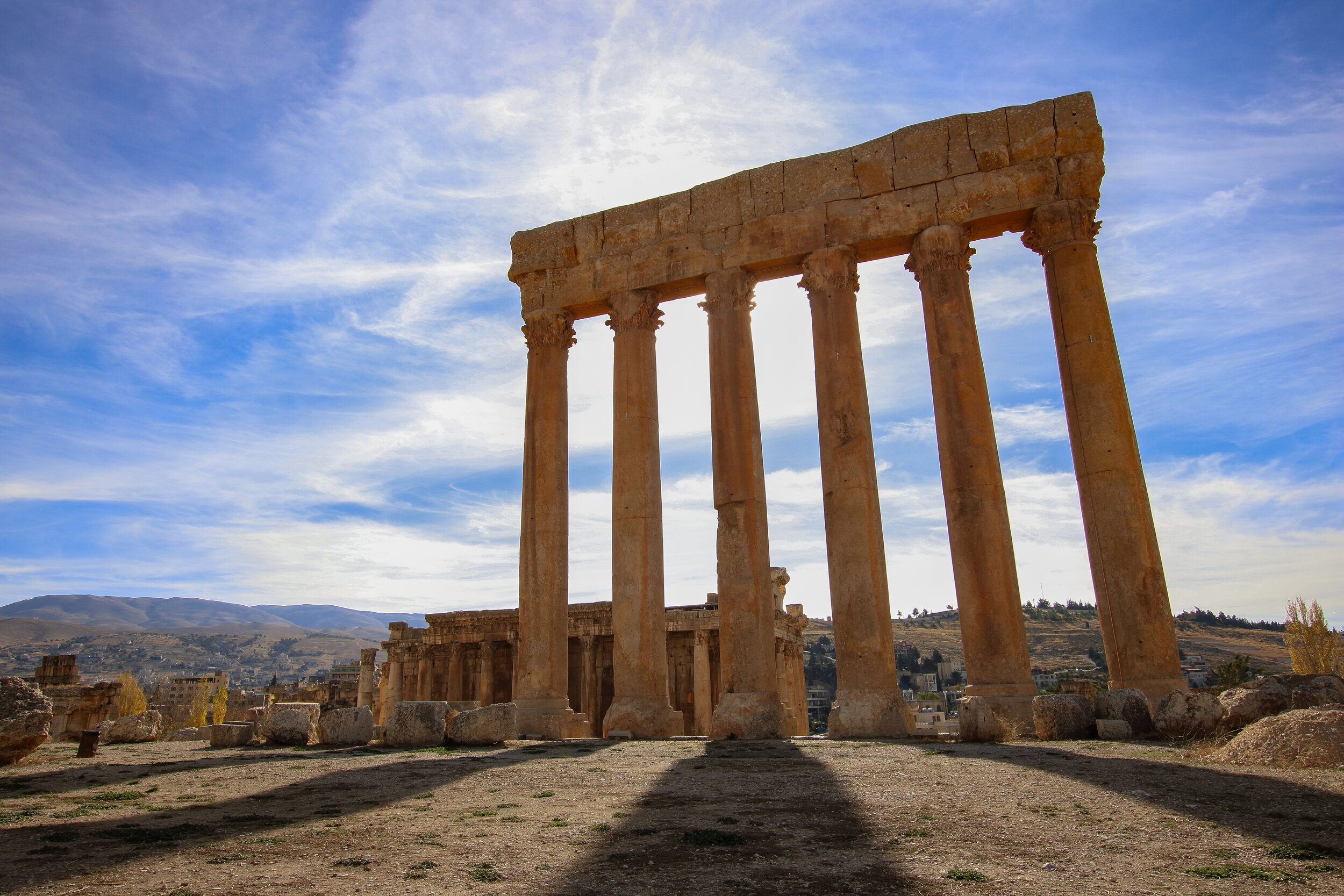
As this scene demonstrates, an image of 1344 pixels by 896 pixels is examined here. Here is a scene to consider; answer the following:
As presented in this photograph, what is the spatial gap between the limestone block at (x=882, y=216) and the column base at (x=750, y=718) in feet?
32.3

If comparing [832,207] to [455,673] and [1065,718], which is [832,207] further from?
[455,673]

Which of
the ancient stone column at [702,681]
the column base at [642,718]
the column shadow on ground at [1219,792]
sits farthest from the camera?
the ancient stone column at [702,681]

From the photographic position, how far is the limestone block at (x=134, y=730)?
19.5m

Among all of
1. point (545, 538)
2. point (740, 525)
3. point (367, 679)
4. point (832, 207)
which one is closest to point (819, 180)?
point (832, 207)

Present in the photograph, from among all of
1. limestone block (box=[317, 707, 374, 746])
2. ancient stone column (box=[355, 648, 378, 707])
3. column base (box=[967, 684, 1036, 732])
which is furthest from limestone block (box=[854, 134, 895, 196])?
ancient stone column (box=[355, 648, 378, 707])

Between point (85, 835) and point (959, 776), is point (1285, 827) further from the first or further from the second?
point (85, 835)

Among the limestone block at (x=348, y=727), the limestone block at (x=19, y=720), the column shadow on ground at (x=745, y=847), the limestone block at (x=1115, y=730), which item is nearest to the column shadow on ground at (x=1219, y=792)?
the limestone block at (x=1115, y=730)

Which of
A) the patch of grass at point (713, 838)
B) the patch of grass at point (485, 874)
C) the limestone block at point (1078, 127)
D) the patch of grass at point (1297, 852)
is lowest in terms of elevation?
the patch of grass at point (1297, 852)

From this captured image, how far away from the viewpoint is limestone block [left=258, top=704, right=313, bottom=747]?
1579 centimetres

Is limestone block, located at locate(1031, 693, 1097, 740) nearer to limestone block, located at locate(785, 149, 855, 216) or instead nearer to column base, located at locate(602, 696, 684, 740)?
column base, located at locate(602, 696, 684, 740)

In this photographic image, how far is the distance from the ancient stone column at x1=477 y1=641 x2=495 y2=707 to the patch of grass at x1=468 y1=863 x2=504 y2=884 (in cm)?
2720

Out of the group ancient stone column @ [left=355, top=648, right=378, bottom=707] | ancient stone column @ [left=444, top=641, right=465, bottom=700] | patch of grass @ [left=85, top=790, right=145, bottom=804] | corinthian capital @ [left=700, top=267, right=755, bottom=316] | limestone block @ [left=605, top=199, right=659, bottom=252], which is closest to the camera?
patch of grass @ [left=85, top=790, right=145, bottom=804]

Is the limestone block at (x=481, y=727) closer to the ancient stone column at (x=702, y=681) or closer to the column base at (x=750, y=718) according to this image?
the column base at (x=750, y=718)

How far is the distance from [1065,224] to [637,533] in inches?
440
